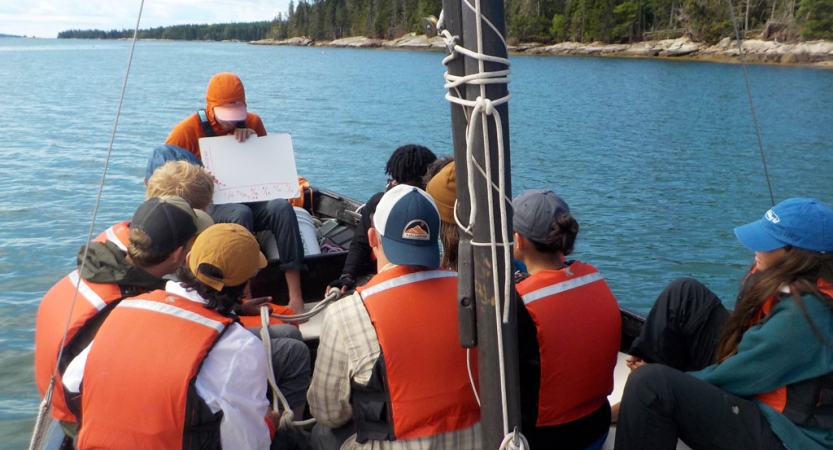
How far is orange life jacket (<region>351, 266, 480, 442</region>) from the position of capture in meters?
2.29

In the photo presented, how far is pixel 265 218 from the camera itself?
4.53 m

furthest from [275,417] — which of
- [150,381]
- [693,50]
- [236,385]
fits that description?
[693,50]

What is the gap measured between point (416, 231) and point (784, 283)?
3.89 ft

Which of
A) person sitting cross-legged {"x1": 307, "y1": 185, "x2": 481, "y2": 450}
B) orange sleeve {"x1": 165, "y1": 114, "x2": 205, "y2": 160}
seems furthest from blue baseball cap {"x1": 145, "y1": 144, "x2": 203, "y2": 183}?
person sitting cross-legged {"x1": 307, "y1": 185, "x2": 481, "y2": 450}

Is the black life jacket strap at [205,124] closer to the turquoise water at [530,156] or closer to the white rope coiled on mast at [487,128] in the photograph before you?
the turquoise water at [530,156]

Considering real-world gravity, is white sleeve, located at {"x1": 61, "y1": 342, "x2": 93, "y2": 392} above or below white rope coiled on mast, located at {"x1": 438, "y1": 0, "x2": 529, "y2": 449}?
below

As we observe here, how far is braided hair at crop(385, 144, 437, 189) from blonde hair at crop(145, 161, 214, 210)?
1060 mm

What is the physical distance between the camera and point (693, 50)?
211 feet

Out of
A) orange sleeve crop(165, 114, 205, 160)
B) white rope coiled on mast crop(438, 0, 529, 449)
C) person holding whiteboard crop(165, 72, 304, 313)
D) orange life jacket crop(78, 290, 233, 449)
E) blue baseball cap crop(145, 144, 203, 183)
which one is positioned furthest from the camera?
orange sleeve crop(165, 114, 205, 160)

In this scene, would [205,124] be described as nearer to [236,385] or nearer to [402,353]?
[236,385]

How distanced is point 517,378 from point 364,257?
2.03 metres

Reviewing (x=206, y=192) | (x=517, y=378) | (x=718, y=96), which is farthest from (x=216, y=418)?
(x=718, y=96)

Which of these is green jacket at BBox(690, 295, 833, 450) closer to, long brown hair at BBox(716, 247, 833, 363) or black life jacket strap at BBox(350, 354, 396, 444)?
long brown hair at BBox(716, 247, 833, 363)

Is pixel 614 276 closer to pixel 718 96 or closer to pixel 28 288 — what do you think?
pixel 28 288
